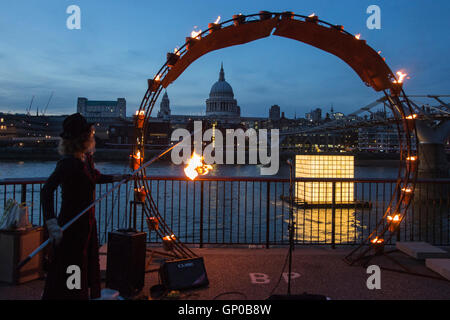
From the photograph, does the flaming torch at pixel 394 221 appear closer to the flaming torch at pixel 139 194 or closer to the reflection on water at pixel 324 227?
the flaming torch at pixel 139 194

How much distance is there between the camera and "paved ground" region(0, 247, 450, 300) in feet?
13.9

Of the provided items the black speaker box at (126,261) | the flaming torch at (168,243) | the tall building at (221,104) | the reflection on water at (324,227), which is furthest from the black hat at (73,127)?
the tall building at (221,104)

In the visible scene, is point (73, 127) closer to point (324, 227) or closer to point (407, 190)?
point (407, 190)

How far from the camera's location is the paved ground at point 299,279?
423 cm

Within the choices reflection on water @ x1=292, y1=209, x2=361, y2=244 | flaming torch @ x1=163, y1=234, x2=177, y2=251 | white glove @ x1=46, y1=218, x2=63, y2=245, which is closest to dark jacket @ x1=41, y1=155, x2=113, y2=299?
white glove @ x1=46, y1=218, x2=63, y2=245

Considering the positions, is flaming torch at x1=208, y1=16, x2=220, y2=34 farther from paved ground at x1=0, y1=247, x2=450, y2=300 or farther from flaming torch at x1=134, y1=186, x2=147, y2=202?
paved ground at x1=0, y1=247, x2=450, y2=300

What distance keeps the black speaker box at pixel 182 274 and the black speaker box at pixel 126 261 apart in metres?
0.30

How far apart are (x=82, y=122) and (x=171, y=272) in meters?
2.14

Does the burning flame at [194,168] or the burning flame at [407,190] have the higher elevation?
the burning flame at [194,168]

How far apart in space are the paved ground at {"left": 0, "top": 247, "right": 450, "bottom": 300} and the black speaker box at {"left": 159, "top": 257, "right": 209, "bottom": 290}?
0.11m

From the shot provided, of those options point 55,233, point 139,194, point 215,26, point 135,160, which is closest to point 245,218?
point 139,194

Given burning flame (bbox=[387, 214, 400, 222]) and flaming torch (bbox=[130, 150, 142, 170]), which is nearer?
Answer: flaming torch (bbox=[130, 150, 142, 170])

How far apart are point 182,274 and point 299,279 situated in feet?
5.20
